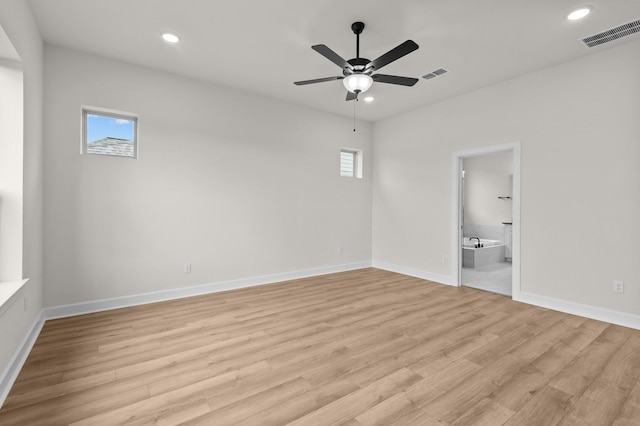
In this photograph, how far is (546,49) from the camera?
11.0ft

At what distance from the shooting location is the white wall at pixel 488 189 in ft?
24.7

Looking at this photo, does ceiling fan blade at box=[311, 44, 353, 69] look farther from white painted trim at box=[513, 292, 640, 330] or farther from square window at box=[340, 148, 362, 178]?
white painted trim at box=[513, 292, 640, 330]

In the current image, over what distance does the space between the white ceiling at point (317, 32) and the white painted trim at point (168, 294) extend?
2.99 metres

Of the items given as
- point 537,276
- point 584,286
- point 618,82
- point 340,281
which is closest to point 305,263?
point 340,281

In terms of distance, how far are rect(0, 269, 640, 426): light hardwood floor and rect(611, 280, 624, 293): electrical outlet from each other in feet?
1.43

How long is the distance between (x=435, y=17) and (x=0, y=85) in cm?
380

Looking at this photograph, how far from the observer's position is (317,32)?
304 centimetres

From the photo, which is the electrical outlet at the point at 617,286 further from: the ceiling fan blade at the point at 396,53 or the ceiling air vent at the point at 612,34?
the ceiling fan blade at the point at 396,53

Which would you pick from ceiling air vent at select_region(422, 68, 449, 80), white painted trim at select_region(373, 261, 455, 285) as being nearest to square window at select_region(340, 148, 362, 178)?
white painted trim at select_region(373, 261, 455, 285)

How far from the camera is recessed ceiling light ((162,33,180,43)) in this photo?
3.12 metres

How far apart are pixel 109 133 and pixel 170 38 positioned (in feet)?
4.88

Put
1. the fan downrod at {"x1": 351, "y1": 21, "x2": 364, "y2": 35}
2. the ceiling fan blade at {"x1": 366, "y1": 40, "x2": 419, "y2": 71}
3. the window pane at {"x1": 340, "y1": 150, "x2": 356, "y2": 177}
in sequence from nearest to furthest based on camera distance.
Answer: the ceiling fan blade at {"x1": 366, "y1": 40, "x2": 419, "y2": 71} → the fan downrod at {"x1": 351, "y1": 21, "x2": 364, "y2": 35} → the window pane at {"x1": 340, "y1": 150, "x2": 356, "y2": 177}

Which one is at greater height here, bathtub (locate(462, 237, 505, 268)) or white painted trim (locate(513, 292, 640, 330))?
bathtub (locate(462, 237, 505, 268))

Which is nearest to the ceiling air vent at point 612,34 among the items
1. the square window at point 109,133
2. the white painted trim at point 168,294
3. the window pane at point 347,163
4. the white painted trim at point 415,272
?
the white painted trim at point 415,272
